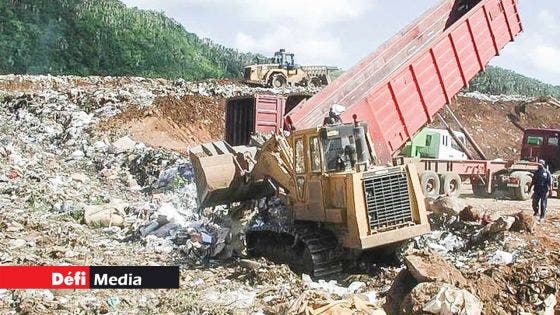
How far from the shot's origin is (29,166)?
13641 mm

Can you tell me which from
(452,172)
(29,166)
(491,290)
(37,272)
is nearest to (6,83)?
(29,166)

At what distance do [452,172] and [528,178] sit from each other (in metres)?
1.56

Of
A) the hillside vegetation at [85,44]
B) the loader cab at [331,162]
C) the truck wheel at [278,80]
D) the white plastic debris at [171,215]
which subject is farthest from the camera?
the hillside vegetation at [85,44]

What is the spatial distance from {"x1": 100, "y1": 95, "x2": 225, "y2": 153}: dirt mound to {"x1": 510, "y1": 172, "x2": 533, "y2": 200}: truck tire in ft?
26.7

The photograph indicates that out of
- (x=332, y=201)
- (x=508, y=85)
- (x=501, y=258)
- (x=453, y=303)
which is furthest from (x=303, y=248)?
(x=508, y=85)

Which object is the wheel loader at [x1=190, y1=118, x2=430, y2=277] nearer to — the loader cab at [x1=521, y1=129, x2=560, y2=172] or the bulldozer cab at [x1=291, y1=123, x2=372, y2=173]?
the bulldozer cab at [x1=291, y1=123, x2=372, y2=173]

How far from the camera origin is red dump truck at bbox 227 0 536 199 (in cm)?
1027

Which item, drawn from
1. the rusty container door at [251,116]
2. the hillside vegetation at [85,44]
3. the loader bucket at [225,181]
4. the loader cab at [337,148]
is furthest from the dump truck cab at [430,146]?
the hillside vegetation at [85,44]

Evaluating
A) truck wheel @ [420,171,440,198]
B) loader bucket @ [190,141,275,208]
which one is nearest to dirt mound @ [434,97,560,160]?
truck wheel @ [420,171,440,198]

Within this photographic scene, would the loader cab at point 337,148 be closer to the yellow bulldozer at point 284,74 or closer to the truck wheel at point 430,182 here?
the truck wheel at point 430,182

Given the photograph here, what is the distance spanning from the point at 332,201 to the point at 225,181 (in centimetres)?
178

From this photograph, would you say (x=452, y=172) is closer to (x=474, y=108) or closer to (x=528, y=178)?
(x=528, y=178)

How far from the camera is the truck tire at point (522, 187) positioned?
13.4 meters

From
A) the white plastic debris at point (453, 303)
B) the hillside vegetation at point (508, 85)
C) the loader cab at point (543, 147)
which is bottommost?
the white plastic debris at point (453, 303)
